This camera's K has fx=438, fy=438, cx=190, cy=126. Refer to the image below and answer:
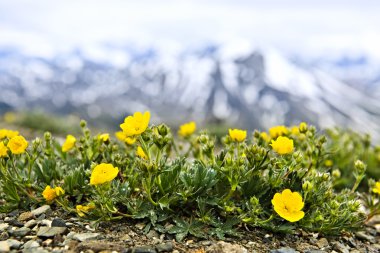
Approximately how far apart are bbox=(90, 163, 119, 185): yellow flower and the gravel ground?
46cm

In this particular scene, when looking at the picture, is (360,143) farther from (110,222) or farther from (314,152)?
(110,222)

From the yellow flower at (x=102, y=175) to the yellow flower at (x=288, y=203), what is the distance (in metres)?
1.31

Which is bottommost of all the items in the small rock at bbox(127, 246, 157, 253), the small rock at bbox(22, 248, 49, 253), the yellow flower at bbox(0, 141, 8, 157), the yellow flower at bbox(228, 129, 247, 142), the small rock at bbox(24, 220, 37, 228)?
the small rock at bbox(24, 220, 37, 228)

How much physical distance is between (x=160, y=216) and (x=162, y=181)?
0.30 m

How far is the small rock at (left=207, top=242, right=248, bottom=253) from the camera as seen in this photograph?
11.0 ft

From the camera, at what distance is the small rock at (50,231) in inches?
135

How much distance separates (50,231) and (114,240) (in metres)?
0.53

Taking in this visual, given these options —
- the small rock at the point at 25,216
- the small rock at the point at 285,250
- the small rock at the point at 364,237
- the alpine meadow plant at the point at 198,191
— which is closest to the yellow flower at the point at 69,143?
the alpine meadow plant at the point at 198,191

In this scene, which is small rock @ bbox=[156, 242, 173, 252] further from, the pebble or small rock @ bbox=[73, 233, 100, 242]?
small rock @ bbox=[73, 233, 100, 242]

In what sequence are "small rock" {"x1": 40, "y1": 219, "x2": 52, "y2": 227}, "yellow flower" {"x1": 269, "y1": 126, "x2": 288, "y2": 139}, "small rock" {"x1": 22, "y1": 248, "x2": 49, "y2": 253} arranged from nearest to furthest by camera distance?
"small rock" {"x1": 22, "y1": 248, "x2": 49, "y2": 253} < "small rock" {"x1": 40, "y1": 219, "x2": 52, "y2": 227} < "yellow flower" {"x1": 269, "y1": 126, "x2": 288, "y2": 139}

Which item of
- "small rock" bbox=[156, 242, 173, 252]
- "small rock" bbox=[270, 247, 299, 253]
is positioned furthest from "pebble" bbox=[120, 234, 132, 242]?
"small rock" bbox=[270, 247, 299, 253]

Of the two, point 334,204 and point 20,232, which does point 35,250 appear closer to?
point 20,232

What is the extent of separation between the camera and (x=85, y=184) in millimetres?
3980

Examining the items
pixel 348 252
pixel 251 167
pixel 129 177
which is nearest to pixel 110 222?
pixel 129 177
